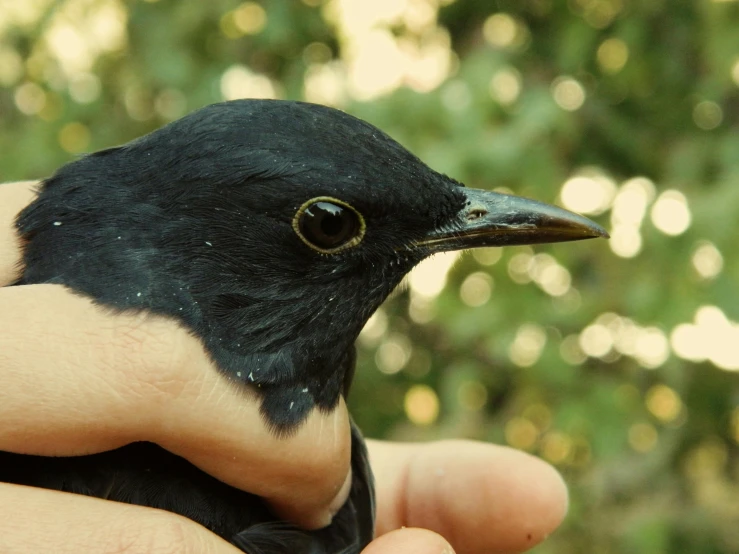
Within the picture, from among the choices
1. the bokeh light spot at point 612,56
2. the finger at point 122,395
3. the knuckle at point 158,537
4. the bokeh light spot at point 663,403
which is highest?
the bokeh light spot at point 612,56

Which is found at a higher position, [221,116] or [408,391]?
[221,116]

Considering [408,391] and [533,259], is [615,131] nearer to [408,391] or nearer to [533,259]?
[533,259]

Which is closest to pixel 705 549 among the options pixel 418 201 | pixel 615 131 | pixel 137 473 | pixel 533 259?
pixel 533 259

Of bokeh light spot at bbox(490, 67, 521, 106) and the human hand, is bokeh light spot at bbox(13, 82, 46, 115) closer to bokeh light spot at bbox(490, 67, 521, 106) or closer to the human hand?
bokeh light spot at bbox(490, 67, 521, 106)

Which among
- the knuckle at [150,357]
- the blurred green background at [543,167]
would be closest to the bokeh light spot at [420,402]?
the blurred green background at [543,167]

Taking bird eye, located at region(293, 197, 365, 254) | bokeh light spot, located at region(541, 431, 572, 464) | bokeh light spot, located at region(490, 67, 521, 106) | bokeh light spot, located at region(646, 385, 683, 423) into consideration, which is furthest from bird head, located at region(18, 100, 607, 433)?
bokeh light spot, located at region(646, 385, 683, 423)

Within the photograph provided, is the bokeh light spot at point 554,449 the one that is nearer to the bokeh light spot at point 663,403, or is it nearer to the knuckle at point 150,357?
the bokeh light spot at point 663,403
